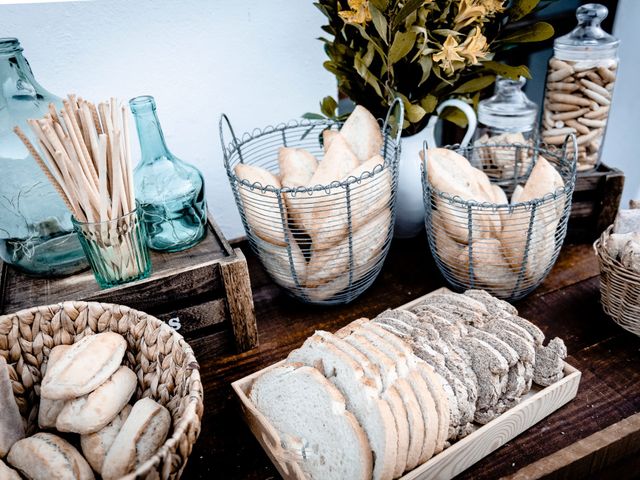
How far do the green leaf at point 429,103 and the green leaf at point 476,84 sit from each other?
0.06m

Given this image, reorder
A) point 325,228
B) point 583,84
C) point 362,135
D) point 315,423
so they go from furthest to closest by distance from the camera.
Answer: point 583,84 → point 362,135 → point 325,228 → point 315,423

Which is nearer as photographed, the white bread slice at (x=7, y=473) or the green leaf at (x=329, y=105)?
the white bread slice at (x=7, y=473)

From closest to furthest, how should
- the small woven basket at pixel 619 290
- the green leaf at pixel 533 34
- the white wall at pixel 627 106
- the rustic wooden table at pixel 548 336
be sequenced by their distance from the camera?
1. the rustic wooden table at pixel 548 336
2. the small woven basket at pixel 619 290
3. the green leaf at pixel 533 34
4. the white wall at pixel 627 106

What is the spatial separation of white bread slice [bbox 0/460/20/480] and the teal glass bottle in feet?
1.41

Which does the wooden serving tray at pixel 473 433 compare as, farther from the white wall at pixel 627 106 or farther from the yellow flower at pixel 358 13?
the white wall at pixel 627 106

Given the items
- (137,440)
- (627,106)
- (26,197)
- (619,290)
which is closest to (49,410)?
(137,440)

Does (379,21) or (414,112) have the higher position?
(379,21)

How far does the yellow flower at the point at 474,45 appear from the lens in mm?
956

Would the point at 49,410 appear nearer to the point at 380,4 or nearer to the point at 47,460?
the point at 47,460

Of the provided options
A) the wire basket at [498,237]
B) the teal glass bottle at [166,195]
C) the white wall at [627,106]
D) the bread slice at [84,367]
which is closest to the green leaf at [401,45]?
the wire basket at [498,237]

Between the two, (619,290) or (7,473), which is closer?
(7,473)

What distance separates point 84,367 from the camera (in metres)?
0.66

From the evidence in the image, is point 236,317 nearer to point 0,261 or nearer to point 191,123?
point 0,261

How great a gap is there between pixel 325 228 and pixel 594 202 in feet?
2.28
